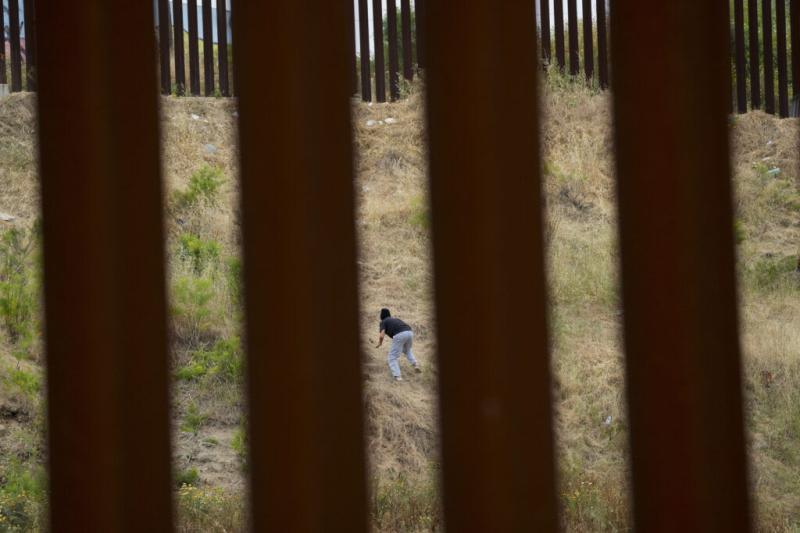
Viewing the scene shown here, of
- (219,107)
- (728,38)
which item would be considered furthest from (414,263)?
(728,38)

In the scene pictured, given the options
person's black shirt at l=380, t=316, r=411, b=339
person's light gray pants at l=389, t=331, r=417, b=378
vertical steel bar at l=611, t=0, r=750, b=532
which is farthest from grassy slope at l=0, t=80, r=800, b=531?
vertical steel bar at l=611, t=0, r=750, b=532

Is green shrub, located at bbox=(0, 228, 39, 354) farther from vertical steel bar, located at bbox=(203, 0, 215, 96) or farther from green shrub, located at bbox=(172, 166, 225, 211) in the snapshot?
vertical steel bar, located at bbox=(203, 0, 215, 96)

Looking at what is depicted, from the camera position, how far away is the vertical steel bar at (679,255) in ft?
2.32

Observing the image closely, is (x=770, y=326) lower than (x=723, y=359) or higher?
lower

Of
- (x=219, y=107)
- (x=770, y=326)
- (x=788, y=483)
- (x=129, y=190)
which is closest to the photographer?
(x=129, y=190)

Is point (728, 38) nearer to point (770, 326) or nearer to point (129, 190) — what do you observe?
point (129, 190)

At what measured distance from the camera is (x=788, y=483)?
6.03m

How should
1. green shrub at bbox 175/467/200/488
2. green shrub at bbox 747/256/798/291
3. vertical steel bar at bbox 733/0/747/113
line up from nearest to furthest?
vertical steel bar at bbox 733/0/747/113, green shrub at bbox 175/467/200/488, green shrub at bbox 747/256/798/291

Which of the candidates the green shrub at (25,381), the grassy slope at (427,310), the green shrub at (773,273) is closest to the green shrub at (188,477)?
the grassy slope at (427,310)

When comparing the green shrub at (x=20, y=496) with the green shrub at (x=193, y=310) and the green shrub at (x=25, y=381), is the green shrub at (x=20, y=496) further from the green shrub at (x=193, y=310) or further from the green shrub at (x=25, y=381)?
the green shrub at (x=193, y=310)

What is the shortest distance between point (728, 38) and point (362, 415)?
0.46 meters

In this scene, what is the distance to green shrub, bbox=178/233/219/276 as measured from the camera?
7.25 m

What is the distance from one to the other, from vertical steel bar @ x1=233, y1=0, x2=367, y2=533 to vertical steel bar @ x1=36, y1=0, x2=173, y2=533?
0.07 m

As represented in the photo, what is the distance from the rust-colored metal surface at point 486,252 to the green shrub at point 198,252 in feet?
22.1
